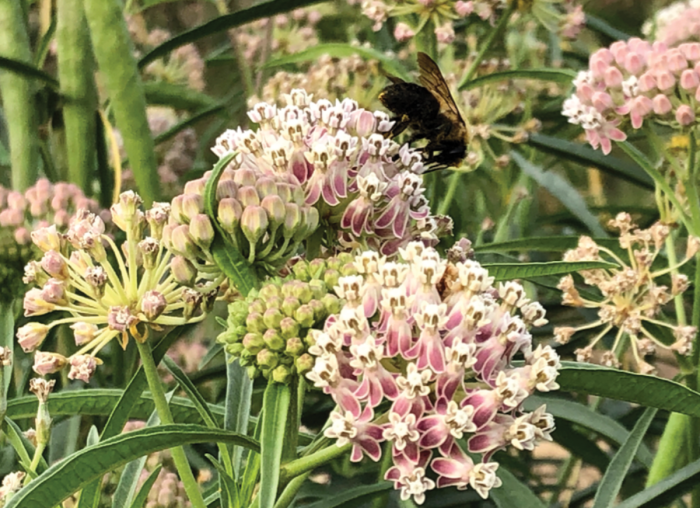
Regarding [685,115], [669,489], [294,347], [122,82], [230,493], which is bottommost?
[669,489]

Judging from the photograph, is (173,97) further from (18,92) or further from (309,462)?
(309,462)

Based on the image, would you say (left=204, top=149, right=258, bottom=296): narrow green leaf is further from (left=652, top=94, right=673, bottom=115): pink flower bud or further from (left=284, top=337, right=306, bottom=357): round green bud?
(left=652, top=94, right=673, bottom=115): pink flower bud

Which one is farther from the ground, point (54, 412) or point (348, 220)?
point (348, 220)

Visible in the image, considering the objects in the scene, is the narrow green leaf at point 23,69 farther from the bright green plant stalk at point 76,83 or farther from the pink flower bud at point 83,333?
the pink flower bud at point 83,333

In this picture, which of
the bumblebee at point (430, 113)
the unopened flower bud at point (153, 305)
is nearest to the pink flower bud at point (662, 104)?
the bumblebee at point (430, 113)

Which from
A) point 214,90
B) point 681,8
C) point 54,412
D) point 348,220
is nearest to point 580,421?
point 348,220

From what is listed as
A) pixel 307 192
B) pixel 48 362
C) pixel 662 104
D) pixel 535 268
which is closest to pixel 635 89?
pixel 662 104

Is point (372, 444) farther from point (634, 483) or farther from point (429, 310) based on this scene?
point (634, 483)
